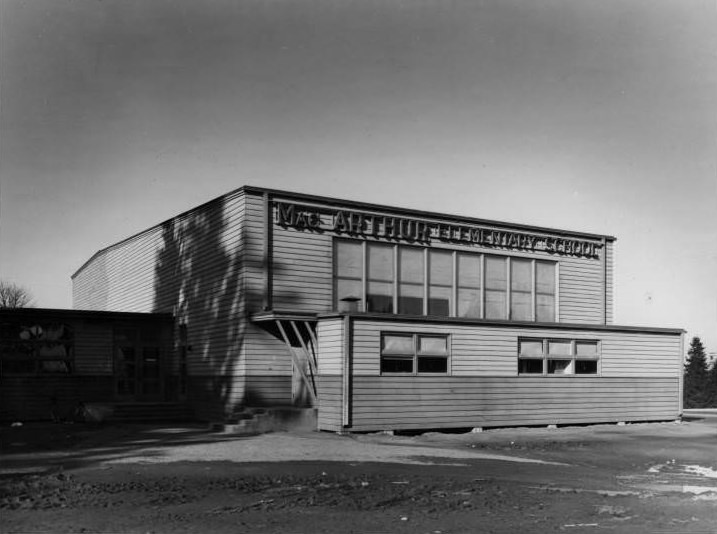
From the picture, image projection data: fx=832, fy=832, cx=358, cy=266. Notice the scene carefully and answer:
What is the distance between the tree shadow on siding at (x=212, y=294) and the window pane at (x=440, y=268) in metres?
5.46

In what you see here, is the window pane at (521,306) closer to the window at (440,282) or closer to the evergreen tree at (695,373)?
the window at (440,282)

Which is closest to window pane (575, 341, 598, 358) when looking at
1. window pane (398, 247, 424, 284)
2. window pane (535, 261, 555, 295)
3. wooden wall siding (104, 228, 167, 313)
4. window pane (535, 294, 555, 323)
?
window pane (535, 294, 555, 323)

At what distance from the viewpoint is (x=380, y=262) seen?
26172 mm

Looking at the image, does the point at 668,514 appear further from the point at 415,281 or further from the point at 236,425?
the point at 415,281

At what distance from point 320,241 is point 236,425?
6.27 m

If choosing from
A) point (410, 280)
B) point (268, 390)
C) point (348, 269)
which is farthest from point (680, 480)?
point (410, 280)

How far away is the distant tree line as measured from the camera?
69.4m

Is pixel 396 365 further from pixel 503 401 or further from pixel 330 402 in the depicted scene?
pixel 503 401

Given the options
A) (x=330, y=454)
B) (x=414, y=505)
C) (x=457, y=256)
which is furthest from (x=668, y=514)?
(x=457, y=256)

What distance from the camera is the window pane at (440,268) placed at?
27.2 metres

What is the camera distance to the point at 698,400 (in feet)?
229

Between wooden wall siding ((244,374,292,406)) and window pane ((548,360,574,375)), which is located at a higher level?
window pane ((548,360,574,375))

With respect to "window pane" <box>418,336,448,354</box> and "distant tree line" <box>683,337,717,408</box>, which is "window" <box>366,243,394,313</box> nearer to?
"window pane" <box>418,336,448,354</box>

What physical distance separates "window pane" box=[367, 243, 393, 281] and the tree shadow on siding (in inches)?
125
